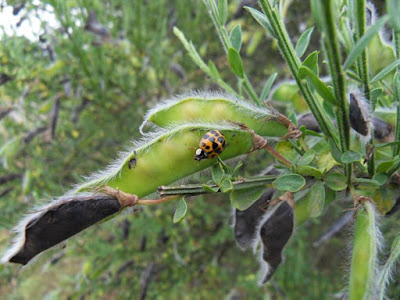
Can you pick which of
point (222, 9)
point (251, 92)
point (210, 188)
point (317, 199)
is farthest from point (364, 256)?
point (222, 9)

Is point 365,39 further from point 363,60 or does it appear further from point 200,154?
point 200,154

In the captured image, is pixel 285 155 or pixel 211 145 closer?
pixel 211 145

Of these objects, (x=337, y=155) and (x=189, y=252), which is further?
(x=189, y=252)

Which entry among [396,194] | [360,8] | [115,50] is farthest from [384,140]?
[115,50]

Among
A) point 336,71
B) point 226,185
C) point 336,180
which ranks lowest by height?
point 336,180

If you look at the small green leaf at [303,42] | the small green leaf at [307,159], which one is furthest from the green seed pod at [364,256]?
the small green leaf at [303,42]

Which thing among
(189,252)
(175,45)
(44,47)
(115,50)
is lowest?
(189,252)

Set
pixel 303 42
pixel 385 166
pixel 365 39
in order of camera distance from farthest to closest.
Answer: pixel 303 42
pixel 385 166
pixel 365 39

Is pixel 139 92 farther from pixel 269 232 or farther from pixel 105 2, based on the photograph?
pixel 269 232
